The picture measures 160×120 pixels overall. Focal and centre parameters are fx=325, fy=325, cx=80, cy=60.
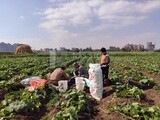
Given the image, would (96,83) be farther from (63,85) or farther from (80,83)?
(63,85)

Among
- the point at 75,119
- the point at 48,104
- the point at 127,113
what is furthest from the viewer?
the point at 48,104

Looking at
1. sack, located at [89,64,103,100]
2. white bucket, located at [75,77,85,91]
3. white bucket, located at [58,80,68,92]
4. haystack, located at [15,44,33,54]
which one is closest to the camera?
sack, located at [89,64,103,100]

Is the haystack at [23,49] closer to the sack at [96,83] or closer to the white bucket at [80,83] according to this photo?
the white bucket at [80,83]

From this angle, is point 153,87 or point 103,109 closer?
point 103,109

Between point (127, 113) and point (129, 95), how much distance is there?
7.43ft

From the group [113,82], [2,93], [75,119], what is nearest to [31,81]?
[2,93]

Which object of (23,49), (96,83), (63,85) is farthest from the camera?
(23,49)

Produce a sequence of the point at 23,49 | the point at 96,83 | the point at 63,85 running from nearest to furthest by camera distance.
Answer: the point at 96,83
the point at 63,85
the point at 23,49

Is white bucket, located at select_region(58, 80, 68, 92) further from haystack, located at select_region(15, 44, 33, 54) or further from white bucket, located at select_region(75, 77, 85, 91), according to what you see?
haystack, located at select_region(15, 44, 33, 54)

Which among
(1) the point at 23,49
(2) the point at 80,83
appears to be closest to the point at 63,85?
(2) the point at 80,83

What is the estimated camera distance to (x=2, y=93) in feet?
44.0

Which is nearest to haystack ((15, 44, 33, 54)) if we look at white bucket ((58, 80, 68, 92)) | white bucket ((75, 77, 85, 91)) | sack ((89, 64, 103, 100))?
white bucket ((58, 80, 68, 92))

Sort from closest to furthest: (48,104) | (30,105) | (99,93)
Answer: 1. (30,105)
2. (48,104)
3. (99,93)

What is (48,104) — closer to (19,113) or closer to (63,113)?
(19,113)
